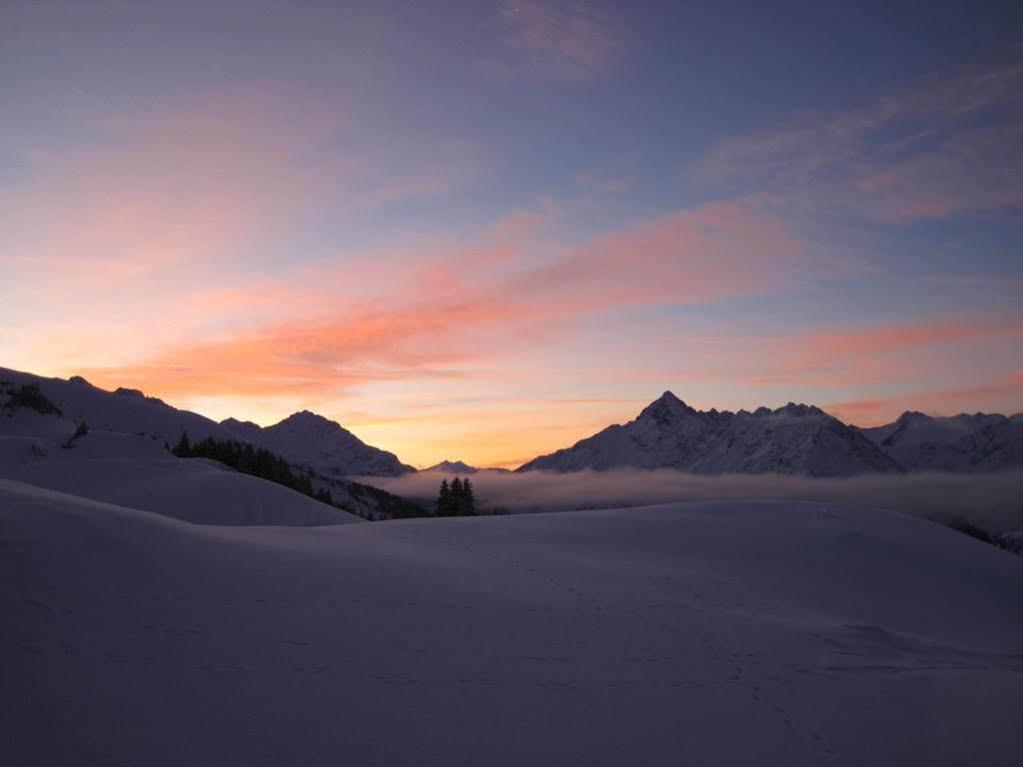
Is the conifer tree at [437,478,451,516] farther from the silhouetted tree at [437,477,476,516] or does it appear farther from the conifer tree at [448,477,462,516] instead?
the conifer tree at [448,477,462,516]

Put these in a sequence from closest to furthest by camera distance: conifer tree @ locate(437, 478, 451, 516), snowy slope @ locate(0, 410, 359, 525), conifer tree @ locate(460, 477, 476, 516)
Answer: snowy slope @ locate(0, 410, 359, 525) → conifer tree @ locate(437, 478, 451, 516) → conifer tree @ locate(460, 477, 476, 516)

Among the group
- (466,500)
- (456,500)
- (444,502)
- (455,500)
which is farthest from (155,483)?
(466,500)

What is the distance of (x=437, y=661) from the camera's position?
38.2 ft

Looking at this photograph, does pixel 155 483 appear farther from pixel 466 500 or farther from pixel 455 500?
pixel 466 500

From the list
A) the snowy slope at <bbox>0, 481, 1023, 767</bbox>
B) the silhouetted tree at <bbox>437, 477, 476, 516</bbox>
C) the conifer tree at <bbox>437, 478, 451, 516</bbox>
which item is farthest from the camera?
the conifer tree at <bbox>437, 478, 451, 516</bbox>

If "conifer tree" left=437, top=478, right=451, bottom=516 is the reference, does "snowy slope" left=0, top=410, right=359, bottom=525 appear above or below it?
above

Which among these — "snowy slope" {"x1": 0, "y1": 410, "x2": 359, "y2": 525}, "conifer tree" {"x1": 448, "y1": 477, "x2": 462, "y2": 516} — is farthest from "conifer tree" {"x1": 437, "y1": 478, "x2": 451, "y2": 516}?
"snowy slope" {"x1": 0, "y1": 410, "x2": 359, "y2": 525}

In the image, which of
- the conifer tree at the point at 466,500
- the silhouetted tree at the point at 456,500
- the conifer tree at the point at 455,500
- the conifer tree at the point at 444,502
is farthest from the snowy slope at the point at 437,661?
the conifer tree at the point at 466,500

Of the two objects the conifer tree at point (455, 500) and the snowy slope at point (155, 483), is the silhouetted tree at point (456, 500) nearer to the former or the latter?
the conifer tree at point (455, 500)

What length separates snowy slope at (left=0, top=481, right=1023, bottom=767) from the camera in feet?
29.4

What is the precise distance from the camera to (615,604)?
1645cm

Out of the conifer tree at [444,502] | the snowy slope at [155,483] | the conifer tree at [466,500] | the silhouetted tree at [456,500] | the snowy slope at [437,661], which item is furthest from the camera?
the conifer tree at [466,500]

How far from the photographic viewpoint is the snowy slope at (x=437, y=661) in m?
8.95

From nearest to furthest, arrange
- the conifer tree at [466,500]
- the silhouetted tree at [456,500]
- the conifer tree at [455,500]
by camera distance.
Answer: the conifer tree at [455,500]
the silhouetted tree at [456,500]
the conifer tree at [466,500]
